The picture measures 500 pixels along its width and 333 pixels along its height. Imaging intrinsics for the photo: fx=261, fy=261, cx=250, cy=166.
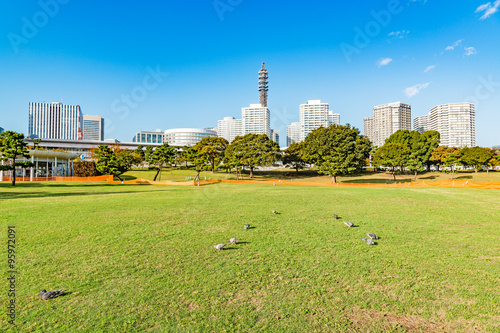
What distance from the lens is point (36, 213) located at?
11.6 m

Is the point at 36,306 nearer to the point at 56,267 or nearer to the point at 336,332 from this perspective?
the point at 56,267

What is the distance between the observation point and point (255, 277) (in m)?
5.29

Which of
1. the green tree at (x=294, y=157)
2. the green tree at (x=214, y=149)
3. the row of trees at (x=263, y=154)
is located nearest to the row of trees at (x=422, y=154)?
the row of trees at (x=263, y=154)

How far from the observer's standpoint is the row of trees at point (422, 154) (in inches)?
2211

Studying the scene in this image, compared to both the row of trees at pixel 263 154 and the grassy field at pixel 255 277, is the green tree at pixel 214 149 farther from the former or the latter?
the grassy field at pixel 255 277

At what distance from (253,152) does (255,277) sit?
49.7 meters

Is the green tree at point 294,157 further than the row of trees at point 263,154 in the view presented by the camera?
Yes

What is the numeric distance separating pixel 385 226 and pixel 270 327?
25.2 ft

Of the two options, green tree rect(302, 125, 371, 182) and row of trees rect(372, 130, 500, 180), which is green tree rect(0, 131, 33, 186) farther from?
row of trees rect(372, 130, 500, 180)

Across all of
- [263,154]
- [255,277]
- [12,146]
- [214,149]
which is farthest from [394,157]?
[12,146]

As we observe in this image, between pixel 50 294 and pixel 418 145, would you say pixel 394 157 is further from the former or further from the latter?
pixel 50 294

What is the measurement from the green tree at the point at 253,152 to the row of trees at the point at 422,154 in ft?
80.6

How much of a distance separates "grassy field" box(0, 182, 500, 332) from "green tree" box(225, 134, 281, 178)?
1737 inches

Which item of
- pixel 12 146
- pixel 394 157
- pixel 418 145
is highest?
pixel 418 145
